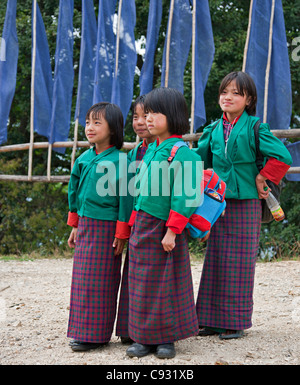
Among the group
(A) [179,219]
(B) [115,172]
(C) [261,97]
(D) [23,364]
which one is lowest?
(D) [23,364]

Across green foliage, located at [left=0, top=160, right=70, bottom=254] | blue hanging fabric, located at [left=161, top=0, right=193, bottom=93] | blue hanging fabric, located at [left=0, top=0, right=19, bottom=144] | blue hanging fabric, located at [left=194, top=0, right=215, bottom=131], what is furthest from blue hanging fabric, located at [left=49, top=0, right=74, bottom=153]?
green foliage, located at [left=0, top=160, right=70, bottom=254]

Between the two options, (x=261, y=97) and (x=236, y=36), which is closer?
(x=261, y=97)

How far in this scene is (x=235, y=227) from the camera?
2.96 metres

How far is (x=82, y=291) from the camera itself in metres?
2.75

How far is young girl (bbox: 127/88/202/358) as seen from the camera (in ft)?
8.18

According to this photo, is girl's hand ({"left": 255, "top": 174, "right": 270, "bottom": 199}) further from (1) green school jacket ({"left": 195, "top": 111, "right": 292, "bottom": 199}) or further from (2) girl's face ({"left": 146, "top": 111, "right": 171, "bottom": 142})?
(2) girl's face ({"left": 146, "top": 111, "right": 171, "bottom": 142})

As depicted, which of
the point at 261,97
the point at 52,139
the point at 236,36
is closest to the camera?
the point at 261,97

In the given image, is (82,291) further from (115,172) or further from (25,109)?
(25,109)

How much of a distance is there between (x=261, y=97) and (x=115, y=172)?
11.4ft

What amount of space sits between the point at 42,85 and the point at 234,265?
4.78 metres

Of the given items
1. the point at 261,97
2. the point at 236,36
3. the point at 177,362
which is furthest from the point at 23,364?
the point at 236,36

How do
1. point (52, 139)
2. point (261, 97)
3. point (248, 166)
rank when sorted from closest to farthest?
1. point (248, 166)
2. point (261, 97)
3. point (52, 139)

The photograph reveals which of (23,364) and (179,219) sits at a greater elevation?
(179,219)

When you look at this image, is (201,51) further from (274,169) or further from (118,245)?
(118,245)
